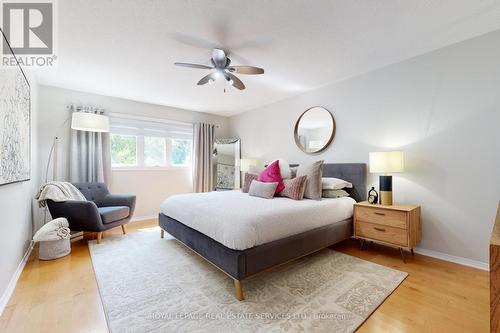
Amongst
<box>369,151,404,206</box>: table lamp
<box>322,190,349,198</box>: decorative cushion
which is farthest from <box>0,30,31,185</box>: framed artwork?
<box>369,151,404,206</box>: table lamp

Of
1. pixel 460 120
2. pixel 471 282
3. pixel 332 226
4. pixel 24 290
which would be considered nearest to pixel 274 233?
pixel 332 226

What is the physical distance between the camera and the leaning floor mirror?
544cm

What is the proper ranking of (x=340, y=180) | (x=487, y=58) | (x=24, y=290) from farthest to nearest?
1. (x=340, y=180)
2. (x=487, y=58)
3. (x=24, y=290)

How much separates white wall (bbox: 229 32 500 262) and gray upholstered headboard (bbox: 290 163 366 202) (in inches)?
5.6

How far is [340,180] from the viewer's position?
3139 millimetres

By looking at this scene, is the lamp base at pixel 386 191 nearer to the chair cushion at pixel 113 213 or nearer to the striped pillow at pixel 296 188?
the striped pillow at pixel 296 188

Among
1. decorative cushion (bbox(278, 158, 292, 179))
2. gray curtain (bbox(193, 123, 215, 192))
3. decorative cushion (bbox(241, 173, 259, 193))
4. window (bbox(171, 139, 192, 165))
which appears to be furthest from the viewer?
gray curtain (bbox(193, 123, 215, 192))

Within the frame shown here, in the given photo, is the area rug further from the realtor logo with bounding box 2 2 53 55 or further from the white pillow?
the realtor logo with bounding box 2 2 53 55

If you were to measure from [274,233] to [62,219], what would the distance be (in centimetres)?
267

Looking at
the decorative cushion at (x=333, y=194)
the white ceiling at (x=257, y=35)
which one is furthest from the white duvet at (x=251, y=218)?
the white ceiling at (x=257, y=35)

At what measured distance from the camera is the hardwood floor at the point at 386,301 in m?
1.48

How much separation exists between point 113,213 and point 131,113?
7.11 ft

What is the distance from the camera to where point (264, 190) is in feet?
9.79

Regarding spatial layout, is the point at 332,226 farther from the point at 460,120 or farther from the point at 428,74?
the point at 428,74
